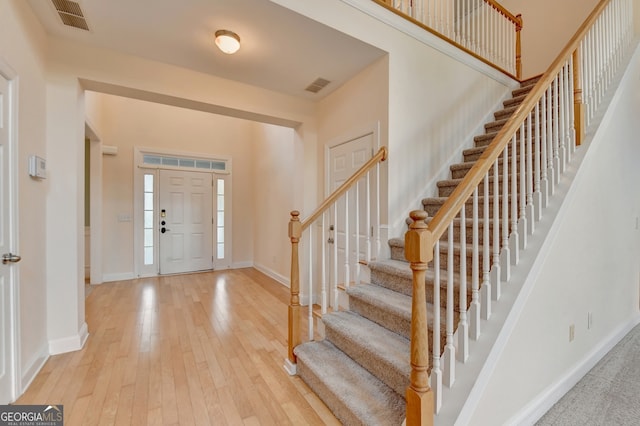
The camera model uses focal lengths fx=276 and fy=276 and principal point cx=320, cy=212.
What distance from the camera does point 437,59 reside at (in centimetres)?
308

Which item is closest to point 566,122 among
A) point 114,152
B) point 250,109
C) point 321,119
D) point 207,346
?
point 321,119

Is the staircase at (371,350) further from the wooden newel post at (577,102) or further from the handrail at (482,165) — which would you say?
the wooden newel post at (577,102)

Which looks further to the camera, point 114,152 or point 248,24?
point 114,152

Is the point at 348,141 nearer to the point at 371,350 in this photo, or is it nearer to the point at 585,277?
the point at 371,350

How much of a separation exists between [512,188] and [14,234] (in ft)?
10.4

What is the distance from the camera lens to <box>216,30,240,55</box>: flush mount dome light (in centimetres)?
238

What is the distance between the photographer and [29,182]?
2.09m

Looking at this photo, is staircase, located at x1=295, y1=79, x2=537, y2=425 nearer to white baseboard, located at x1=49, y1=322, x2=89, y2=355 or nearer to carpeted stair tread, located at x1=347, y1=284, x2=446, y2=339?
carpeted stair tread, located at x1=347, y1=284, x2=446, y2=339

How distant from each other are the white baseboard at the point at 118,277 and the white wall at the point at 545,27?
7876 mm

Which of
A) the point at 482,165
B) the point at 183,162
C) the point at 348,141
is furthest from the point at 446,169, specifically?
the point at 183,162

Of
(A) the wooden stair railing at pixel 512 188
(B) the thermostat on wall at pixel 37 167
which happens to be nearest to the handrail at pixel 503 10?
(A) the wooden stair railing at pixel 512 188

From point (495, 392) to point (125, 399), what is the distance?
7.39 ft

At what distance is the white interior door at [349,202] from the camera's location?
116 inches

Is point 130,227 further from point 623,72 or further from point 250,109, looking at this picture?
point 623,72
